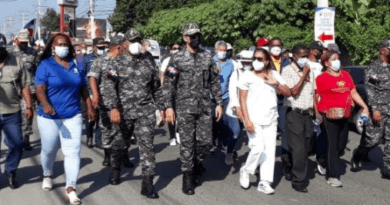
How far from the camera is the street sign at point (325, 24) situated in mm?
10859

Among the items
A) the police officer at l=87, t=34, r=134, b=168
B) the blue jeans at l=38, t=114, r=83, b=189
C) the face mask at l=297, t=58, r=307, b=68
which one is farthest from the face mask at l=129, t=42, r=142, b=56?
the face mask at l=297, t=58, r=307, b=68

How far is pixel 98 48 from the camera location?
35.1ft

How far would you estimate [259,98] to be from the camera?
6.50 metres

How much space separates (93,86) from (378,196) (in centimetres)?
380

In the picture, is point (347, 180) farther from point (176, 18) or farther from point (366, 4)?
point (176, 18)

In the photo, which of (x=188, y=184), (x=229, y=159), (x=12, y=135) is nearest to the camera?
(x=188, y=184)

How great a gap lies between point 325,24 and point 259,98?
5033mm

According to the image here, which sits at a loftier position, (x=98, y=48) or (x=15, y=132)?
(x=98, y=48)

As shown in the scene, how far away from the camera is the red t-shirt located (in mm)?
6855

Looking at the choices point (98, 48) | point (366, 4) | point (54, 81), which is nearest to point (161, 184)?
point (54, 81)

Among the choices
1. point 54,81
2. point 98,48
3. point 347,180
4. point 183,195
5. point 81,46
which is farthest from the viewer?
point 81,46

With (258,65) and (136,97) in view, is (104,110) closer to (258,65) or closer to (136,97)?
(136,97)

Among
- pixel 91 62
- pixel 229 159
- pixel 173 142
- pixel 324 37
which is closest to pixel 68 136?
pixel 229 159

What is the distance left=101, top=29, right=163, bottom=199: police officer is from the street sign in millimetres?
5234
